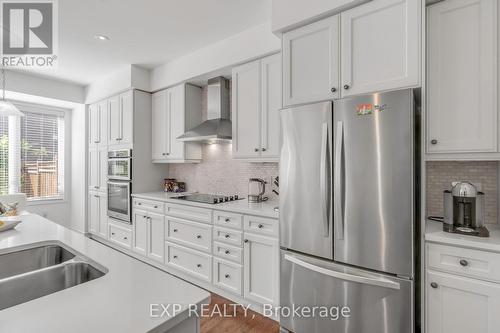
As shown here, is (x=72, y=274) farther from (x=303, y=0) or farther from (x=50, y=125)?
(x=50, y=125)

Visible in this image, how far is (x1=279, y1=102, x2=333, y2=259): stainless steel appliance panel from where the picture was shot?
5.76 ft

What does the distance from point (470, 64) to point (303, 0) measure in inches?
45.3

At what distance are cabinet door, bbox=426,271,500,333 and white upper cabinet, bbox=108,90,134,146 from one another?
3698 millimetres

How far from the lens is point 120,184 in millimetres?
3834

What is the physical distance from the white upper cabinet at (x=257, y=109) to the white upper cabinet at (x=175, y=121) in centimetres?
93

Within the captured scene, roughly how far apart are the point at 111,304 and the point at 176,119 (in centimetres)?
299

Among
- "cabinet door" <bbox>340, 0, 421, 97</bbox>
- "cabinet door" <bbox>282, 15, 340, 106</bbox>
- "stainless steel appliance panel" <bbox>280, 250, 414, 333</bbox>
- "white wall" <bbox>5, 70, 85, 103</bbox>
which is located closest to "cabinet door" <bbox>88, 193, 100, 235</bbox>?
"white wall" <bbox>5, 70, 85, 103</bbox>

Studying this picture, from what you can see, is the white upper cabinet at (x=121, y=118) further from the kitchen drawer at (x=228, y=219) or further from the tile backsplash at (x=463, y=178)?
the tile backsplash at (x=463, y=178)

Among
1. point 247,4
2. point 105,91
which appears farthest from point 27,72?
point 247,4

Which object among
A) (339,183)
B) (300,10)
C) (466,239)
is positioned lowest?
Answer: (466,239)

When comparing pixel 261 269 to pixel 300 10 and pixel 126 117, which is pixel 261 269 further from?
pixel 126 117

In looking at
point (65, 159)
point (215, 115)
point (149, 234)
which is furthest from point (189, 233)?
point (65, 159)

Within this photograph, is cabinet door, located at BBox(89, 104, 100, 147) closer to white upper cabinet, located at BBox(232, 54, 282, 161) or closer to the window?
the window

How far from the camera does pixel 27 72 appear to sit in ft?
12.7
